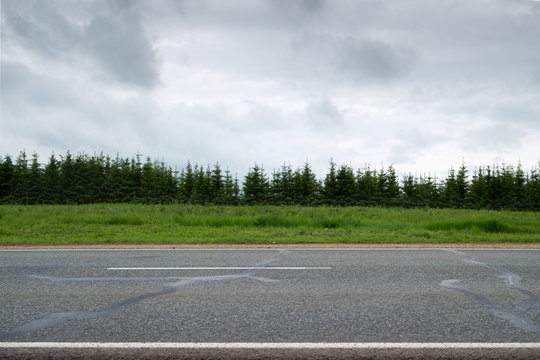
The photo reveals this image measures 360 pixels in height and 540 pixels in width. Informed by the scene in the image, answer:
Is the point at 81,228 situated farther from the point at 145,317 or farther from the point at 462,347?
the point at 462,347

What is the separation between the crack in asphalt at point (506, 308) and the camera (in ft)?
15.5

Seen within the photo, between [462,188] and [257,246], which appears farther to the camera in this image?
[462,188]

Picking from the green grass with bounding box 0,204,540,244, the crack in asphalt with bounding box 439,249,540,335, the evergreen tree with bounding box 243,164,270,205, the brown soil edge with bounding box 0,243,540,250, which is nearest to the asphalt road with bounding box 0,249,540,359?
the crack in asphalt with bounding box 439,249,540,335

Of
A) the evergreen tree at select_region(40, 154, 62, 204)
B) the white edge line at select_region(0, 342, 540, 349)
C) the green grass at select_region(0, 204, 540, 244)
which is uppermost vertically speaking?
the evergreen tree at select_region(40, 154, 62, 204)

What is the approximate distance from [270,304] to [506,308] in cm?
359

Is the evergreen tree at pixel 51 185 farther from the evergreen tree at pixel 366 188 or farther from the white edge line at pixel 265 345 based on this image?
the white edge line at pixel 265 345

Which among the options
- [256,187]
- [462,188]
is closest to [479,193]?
[462,188]

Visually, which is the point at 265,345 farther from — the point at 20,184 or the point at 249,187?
the point at 20,184

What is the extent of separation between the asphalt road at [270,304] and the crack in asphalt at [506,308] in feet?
0.06

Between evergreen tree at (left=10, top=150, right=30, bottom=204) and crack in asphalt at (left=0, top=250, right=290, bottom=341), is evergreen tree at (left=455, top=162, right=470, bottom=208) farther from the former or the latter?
evergreen tree at (left=10, top=150, right=30, bottom=204)

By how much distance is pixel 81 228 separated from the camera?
1678 cm

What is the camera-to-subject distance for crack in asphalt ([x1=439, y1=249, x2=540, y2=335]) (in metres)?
4.71

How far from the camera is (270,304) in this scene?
212 inches

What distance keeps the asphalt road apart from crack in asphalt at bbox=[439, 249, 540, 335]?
0.06ft
